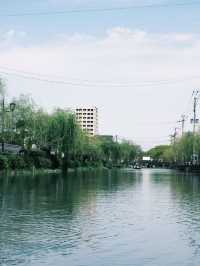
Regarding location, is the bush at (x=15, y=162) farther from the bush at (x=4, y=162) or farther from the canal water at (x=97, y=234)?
the canal water at (x=97, y=234)

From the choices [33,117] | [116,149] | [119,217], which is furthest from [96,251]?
[116,149]

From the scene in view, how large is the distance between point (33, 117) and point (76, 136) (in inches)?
395

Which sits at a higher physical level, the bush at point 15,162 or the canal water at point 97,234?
the bush at point 15,162

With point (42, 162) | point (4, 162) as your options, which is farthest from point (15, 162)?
point (42, 162)

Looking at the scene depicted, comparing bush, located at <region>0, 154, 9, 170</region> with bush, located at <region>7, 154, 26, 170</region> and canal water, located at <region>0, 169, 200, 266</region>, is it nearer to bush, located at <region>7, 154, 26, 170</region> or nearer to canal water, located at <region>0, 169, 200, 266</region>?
bush, located at <region>7, 154, 26, 170</region>

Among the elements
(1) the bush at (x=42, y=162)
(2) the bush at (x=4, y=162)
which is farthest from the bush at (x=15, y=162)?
(1) the bush at (x=42, y=162)

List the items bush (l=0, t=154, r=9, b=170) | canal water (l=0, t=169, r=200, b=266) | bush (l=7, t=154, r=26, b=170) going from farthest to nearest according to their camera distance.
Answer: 1. bush (l=7, t=154, r=26, b=170)
2. bush (l=0, t=154, r=9, b=170)
3. canal water (l=0, t=169, r=200, b=266)

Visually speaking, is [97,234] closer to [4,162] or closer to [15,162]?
[4,162]

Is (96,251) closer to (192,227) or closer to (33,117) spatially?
(192,227)

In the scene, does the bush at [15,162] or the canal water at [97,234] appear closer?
the canal water at [97,234]

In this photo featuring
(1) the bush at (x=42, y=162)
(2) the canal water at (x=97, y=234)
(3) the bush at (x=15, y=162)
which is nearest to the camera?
(2) the canal water at (x=97, y=234)

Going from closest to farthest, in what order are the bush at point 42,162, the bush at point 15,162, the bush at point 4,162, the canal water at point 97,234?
the canal water at point 97,234
the bush at point 4,162
the bush at point 15,162
the bush at point 42,162

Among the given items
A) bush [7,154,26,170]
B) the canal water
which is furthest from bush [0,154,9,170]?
the canal water

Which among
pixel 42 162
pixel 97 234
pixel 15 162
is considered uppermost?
pixel 15 162
